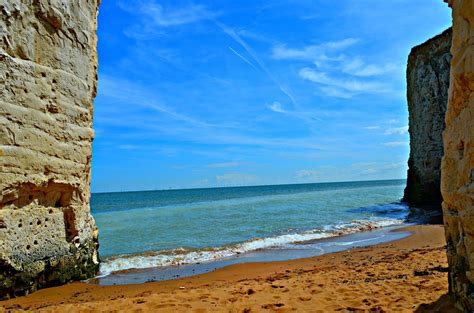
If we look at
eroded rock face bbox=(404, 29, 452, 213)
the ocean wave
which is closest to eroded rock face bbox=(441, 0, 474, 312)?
the ocean wave

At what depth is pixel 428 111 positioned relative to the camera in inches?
992

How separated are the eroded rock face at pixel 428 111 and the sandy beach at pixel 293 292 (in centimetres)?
1917

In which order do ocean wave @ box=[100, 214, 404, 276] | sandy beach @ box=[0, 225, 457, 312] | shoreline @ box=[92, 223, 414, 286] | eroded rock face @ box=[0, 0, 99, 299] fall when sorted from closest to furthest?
sandy beach @ box=[0, 225, 457, 312], eroded rock face @ box=[0, 0, 99, 299], shoreline @ box=[92, 223, 414, 286], ocean wave @ box=[100, 214, 404, 276]

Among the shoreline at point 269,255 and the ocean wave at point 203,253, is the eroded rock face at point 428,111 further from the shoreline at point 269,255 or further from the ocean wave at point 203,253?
the ocean wave at point 203,253

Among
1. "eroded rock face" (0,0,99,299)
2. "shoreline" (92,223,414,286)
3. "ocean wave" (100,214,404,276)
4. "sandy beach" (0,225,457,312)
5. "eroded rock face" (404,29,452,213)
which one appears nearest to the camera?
"sandy beach" (0,225,457,312)

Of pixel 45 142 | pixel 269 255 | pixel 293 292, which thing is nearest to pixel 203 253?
pixel 269 255

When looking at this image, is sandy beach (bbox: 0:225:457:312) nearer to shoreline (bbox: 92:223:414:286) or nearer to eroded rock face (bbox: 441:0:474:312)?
eroded rock face (bbox: 441:0:474:312)

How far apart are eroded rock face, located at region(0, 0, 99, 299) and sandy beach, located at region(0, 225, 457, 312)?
72cm

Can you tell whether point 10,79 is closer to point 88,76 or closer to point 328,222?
point 88,76

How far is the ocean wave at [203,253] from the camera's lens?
10211 mm

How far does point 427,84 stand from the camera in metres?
25.1

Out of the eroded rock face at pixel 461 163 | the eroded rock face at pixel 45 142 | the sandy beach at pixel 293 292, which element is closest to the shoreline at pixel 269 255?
the sandy beach at pixel 293 292

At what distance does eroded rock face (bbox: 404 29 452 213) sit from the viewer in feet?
78.7

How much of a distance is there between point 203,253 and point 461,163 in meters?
9.31
